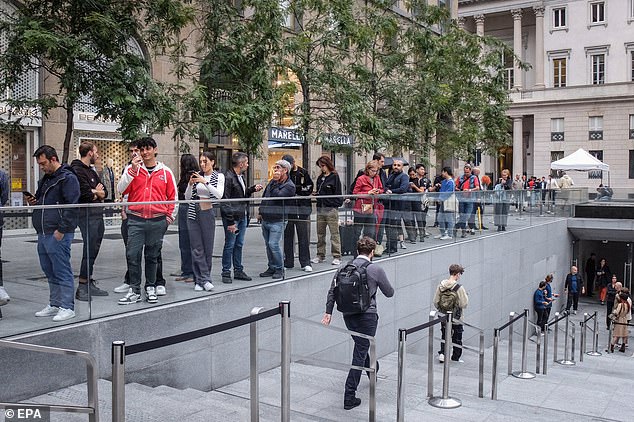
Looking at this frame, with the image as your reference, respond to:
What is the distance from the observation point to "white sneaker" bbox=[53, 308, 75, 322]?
686 centimetres

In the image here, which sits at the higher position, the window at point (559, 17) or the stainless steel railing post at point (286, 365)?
the window at point (559, 17)

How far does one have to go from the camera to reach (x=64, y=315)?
22.7 feet

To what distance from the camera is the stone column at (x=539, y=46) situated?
61.8 meters

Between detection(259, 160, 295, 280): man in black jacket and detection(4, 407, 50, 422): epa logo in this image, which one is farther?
detection(259, 160, 295, 280): man in black jacket

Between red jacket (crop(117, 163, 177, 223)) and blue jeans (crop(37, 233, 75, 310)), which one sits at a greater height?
red jacket (crop(117, 163, 177, 223))

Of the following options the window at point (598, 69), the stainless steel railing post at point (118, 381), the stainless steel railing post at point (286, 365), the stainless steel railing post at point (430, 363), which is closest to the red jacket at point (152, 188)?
the stainless steel railing post at point (286, 365)

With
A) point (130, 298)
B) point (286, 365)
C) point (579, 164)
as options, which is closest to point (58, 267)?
point (130, 298)

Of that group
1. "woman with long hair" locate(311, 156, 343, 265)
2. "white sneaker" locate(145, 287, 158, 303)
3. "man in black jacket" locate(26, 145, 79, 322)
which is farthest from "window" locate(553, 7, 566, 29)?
"man in black jacket" locate(26, 145, 79, 322)

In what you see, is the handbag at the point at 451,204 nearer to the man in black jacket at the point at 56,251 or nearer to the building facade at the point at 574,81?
the man in black jacket at the point at 56,251

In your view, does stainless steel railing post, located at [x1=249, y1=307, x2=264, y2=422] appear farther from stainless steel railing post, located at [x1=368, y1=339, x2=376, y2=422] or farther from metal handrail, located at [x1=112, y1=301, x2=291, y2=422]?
stainless steel railing post, located at [x1=368, y1=339, x2=376, y2=422]

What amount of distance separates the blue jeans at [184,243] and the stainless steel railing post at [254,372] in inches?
112

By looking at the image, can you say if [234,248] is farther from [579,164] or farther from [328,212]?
[579,164]

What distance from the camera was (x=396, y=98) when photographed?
20578mm

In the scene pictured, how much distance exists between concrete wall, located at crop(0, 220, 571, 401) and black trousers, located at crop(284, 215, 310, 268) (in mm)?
327
